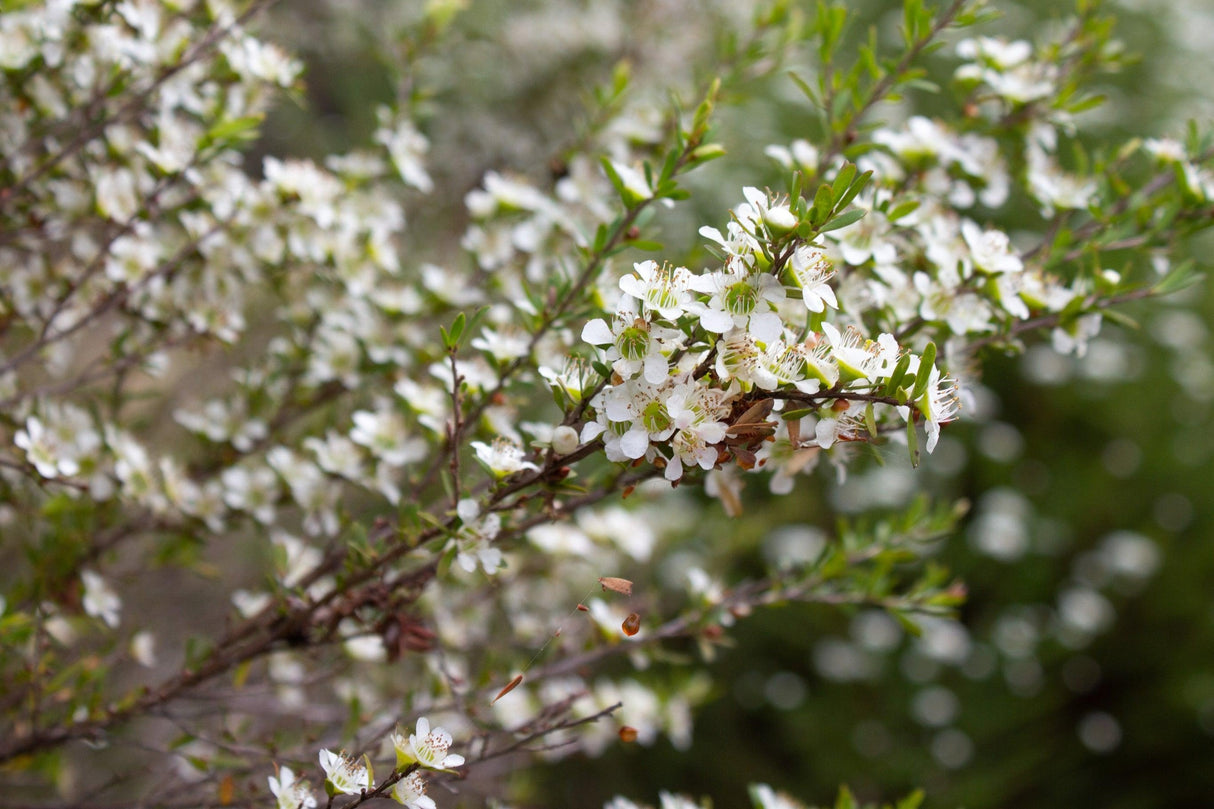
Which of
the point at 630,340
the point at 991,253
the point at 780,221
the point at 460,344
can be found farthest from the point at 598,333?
the point at 991,253

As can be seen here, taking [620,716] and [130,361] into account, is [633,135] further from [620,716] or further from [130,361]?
[620,716]

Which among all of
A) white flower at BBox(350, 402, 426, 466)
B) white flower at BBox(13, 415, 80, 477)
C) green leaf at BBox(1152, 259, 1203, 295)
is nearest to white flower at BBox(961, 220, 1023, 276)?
green leaf at BBox(1152, 259, 1203, 295)

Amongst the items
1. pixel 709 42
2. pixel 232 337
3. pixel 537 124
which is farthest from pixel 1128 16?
pixel 232 337

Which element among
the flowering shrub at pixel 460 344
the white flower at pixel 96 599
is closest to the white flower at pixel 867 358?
the flowering shrub at pixel 460 344

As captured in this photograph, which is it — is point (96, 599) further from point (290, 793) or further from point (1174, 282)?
point (1174, 282)

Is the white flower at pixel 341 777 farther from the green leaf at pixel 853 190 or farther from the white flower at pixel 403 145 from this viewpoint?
the white flower at pixel 403 145
